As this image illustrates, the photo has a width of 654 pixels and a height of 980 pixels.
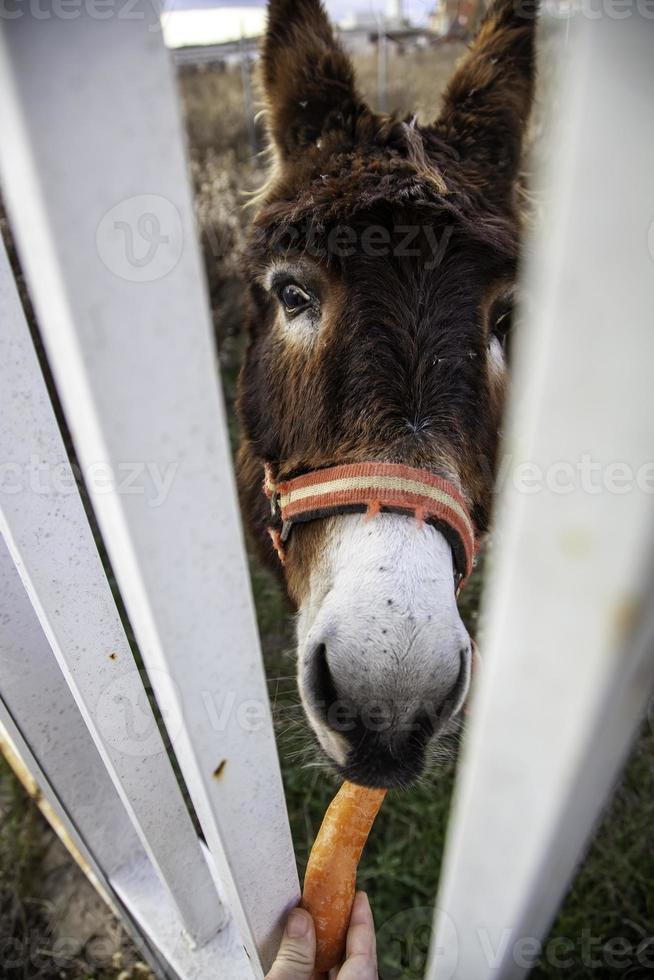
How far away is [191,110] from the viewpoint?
21.1 feet

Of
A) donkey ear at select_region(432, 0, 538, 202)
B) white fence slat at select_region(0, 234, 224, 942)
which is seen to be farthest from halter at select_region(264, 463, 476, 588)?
donkey ear at select_region(432, 0, 538, 202)

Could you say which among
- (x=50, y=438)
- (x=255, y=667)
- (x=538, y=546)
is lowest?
(x=255, y=667)

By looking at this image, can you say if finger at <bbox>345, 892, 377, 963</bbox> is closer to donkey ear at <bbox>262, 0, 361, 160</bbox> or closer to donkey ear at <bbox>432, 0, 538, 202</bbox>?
donkey ear at <bbox>432, 0, 538, 202</bbox>

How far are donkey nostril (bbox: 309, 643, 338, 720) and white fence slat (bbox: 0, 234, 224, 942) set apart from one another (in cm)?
35

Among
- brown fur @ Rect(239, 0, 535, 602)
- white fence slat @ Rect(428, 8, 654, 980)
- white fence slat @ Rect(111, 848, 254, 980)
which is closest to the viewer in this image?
white fence slat @ Rect(428, 8, 654, 980)

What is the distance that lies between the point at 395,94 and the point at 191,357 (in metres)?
7.41

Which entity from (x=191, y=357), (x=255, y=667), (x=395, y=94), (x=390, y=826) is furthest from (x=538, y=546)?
(x=395, y=94)

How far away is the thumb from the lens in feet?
3.51

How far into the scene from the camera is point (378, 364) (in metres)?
1.42

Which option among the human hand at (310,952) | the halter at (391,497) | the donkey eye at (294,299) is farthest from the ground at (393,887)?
the donkey eye at (294,299)

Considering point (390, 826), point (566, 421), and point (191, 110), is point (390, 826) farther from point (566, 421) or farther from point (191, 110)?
point (191, 110)

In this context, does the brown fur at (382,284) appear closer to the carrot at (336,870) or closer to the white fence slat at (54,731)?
the carrot at (336,870)

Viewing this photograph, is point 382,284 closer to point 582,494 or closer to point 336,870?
point 582,494

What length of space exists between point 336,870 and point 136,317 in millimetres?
1238
